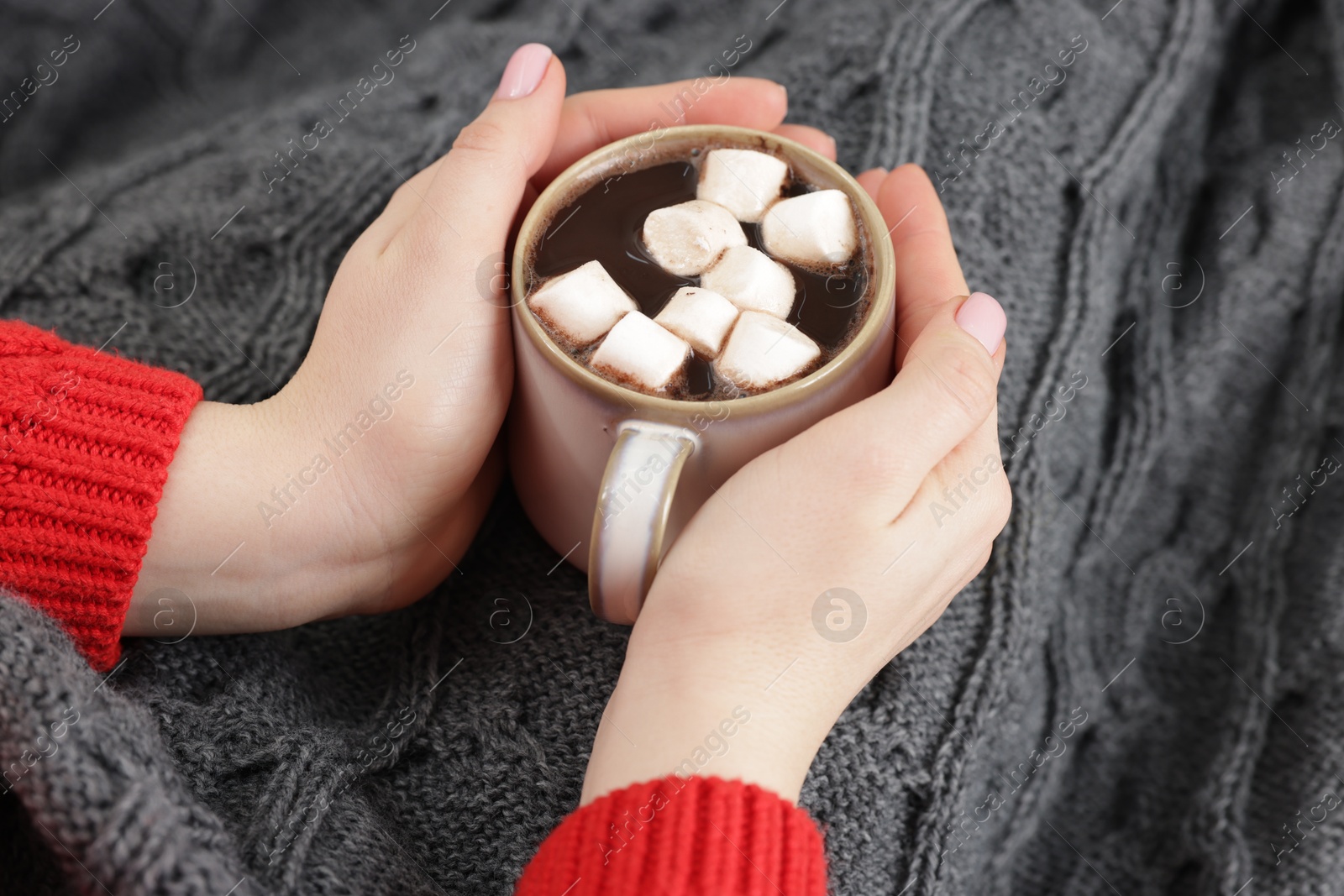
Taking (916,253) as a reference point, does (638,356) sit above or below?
above

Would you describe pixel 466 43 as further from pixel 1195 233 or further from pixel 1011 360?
pixel 1195 233

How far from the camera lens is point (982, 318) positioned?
721 millimetres

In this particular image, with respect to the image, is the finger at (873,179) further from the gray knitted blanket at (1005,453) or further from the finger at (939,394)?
the finger at (939,394)

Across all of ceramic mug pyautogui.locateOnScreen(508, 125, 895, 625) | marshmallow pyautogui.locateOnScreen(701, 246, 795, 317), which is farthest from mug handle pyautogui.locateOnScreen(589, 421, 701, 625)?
marshmallow pyautogui.locateOnScreen(701, 246, 795, 317)

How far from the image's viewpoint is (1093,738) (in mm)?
968

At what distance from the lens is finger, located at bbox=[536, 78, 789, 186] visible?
860mm

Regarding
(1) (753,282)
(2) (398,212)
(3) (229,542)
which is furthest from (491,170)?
(3) (229,542)

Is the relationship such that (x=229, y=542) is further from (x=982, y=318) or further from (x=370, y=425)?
(x=982, y=318)

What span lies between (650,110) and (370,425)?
14.3 inches

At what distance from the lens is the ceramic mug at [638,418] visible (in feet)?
2.01

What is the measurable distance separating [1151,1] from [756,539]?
0.84 metres

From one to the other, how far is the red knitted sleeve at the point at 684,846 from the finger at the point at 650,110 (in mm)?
529

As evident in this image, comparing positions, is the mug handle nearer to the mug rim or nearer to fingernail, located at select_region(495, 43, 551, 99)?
the mug rim

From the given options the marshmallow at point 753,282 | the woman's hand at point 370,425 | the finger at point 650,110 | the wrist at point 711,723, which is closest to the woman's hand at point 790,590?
the wrist at point 711,723
